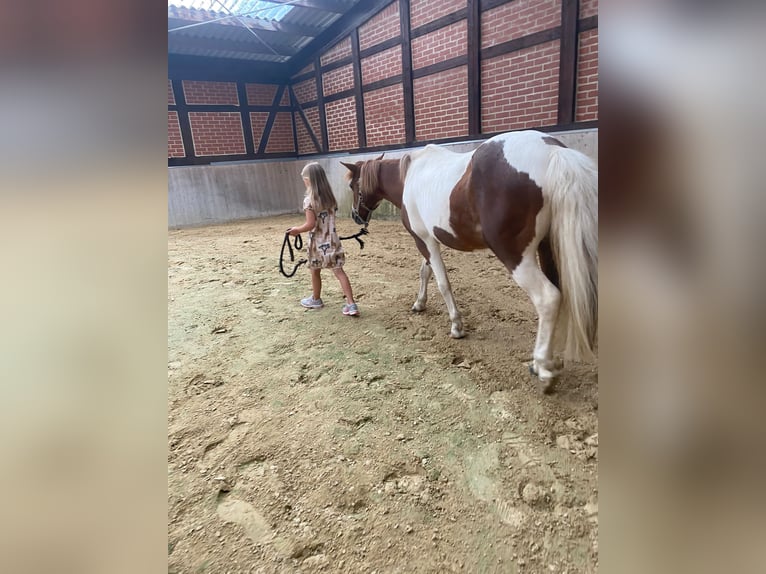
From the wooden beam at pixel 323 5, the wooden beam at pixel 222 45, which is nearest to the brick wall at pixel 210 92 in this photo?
the wooden beam at pixel 222 45

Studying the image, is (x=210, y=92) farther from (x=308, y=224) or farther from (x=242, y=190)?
(x=308, y=224)

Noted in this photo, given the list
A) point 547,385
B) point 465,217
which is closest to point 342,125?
point 465,217

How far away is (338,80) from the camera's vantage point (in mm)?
8125

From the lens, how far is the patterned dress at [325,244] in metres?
3.03

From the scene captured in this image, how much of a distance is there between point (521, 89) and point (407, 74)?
6.95 feet

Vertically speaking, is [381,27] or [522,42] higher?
[381,27]

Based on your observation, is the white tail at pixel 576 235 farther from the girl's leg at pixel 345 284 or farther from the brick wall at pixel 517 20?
the brick wall at pixel 517 20

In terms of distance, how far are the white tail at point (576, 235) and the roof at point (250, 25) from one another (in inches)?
250

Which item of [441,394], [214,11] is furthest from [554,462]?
[214,11]
